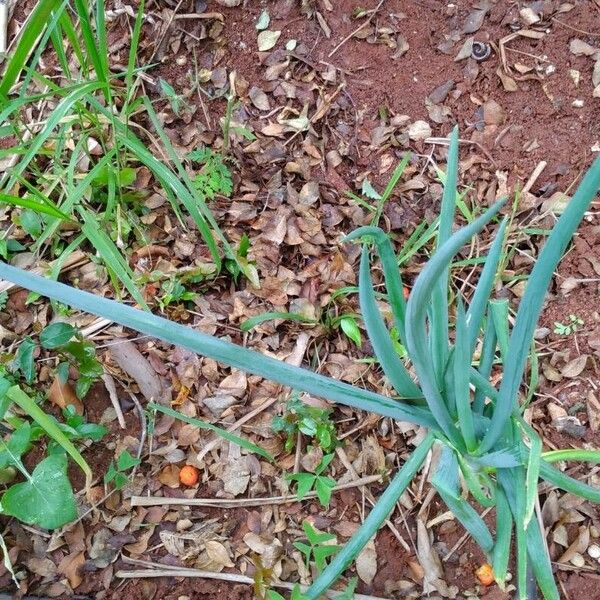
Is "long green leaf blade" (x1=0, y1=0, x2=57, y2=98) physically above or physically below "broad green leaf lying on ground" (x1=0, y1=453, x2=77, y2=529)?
above

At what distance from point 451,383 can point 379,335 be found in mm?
127

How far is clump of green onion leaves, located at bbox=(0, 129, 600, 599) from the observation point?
0.72 m

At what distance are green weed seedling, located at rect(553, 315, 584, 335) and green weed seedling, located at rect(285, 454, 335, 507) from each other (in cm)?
56

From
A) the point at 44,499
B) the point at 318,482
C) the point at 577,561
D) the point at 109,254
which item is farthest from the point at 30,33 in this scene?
the point at 577,561

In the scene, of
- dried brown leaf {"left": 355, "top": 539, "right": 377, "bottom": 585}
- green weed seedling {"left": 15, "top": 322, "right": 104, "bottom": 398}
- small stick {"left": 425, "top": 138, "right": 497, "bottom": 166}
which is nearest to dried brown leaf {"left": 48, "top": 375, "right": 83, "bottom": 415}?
green weed seedling {"left": 15, "top": 322, "right": 104, "bottom": 398}

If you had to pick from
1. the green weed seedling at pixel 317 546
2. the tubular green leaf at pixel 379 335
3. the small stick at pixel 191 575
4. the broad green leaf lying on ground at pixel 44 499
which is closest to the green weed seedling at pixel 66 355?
the broad green leaf lying on ground at pixel 44 499

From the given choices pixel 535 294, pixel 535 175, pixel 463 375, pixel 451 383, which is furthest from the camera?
pixel 535 175

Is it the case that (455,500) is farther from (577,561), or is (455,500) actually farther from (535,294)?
(577,561)

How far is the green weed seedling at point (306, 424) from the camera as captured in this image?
4.29 ft

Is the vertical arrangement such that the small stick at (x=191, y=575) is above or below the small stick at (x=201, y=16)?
below

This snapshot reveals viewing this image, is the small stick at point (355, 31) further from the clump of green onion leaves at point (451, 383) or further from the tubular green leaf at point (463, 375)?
the tubular green leaf at point (463, 375)

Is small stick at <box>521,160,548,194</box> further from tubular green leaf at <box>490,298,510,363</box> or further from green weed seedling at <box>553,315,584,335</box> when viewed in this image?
tubular green leaf at <box>490,298,510,363</box>

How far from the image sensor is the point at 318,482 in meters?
1.29

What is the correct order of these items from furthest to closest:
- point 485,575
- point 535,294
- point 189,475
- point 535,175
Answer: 1. point 535,175
2. point 189,475
3. point 485,575
4. point 535,294
